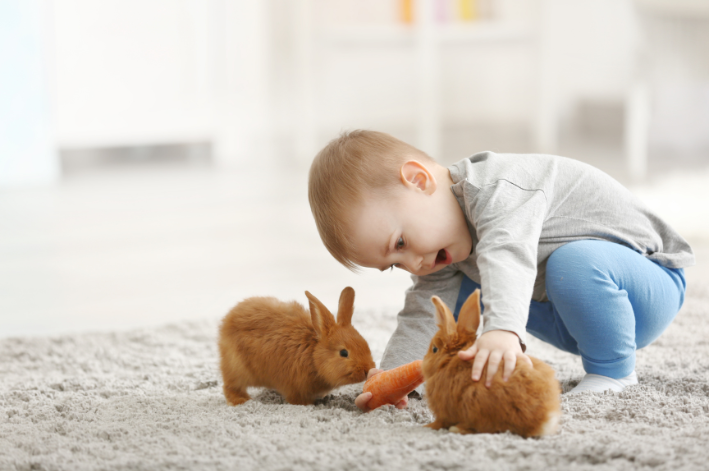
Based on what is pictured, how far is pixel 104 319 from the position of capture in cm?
145

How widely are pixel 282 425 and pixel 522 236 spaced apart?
35 cm

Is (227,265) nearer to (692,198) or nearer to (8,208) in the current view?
(8,208)

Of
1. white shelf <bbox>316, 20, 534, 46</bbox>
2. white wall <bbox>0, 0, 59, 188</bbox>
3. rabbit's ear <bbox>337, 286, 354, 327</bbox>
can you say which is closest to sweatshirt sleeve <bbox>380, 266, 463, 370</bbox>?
rabbit's ear <bbox>337, 286, 354, 327</bbox>

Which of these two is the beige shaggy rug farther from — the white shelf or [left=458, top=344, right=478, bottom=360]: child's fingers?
the white shelf

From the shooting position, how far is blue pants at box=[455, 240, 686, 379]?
2.87 feet

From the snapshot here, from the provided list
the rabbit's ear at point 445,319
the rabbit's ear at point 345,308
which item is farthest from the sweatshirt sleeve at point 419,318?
the rabbit's ear at point 445,319

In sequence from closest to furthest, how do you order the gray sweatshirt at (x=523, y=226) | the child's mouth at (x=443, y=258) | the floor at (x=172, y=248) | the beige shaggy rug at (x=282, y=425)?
the beige shaggy rug at (x=282, y=425) → the gray sweatshirt at (x=523, y=226) → the child's mouth at (x=443, y=258) → the floor at (x=172, y=248)

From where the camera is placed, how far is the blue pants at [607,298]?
874 mm

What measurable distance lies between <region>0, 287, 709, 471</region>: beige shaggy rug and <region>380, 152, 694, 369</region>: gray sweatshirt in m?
0.15

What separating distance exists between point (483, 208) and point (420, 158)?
11 centimetres

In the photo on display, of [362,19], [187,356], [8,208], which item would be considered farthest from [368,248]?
[362,19]

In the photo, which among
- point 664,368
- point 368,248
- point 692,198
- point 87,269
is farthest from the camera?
point 692,198

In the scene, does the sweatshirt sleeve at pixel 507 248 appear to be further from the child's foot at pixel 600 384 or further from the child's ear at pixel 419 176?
the child's foot at pixel 600 384

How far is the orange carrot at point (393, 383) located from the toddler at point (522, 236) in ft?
0.04
